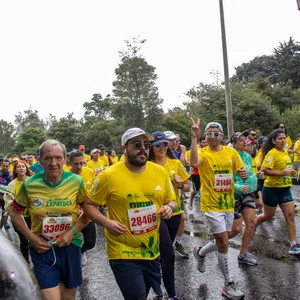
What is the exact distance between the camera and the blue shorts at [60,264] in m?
3.29

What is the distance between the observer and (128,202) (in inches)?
127

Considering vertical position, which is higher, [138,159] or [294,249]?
[138,159]

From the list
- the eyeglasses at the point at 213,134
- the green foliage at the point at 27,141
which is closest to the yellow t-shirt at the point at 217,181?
the eyeglasses at the point at 213,134

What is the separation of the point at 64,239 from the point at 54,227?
15 cm

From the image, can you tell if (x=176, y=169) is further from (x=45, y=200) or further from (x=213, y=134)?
(x=45, y=200)

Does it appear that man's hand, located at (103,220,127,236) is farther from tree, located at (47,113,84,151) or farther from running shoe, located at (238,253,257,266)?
tree, located at (47,113,84,151)

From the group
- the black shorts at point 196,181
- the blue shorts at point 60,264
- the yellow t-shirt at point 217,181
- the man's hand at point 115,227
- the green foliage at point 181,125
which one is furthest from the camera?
the green foliage at point 181,125

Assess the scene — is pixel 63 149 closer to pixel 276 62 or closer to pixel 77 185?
pixel 77 185

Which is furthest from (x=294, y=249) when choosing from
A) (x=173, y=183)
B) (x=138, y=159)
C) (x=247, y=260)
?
(x=138, y=159)

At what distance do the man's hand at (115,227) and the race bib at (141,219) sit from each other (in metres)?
0.15

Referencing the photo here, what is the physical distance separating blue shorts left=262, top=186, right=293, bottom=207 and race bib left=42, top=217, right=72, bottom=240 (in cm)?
389

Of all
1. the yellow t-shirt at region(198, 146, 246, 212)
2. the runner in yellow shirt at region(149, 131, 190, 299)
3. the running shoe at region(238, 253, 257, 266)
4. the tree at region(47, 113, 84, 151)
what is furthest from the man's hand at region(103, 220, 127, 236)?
the tree at region(47, 113, 84, 151)

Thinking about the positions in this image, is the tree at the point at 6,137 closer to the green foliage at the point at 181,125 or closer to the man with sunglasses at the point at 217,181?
the green foliage at the point at 181,125

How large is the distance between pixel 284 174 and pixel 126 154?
361 centimetres
